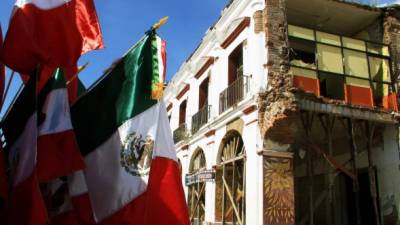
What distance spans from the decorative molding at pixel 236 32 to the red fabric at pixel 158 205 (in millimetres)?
8454

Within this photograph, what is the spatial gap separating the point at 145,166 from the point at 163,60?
149 cm

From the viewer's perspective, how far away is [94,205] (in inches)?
224

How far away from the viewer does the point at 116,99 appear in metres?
6.04

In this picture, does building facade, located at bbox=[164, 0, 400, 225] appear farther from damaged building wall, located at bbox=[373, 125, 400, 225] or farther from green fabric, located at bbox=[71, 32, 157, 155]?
green fabric, located at bbox=[71, 32, 157, 155]

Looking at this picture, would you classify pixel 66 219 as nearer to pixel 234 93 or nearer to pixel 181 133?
pixel 234 93

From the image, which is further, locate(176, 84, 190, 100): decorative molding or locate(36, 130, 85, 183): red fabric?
locate(176, 84, 190, 100): decorative molding

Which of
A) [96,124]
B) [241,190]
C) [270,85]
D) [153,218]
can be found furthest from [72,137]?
[241,190]

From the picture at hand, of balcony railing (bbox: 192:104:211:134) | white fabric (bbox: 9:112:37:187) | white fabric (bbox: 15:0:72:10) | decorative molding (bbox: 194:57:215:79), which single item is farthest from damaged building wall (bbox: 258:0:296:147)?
white fabric (bbox: 9:112:37:187)

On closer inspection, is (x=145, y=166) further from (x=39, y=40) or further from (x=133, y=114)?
(x=39, y=40)

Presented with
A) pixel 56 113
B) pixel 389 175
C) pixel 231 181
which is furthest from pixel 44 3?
pixel 389 175

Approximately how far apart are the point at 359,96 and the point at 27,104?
9552 millimetres

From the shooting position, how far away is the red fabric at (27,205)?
4.73 m

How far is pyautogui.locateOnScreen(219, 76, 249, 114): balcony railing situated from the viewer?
12922 millimetres

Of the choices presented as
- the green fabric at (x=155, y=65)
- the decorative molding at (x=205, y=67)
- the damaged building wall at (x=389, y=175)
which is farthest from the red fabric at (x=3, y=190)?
the decorative molding at (x=205, y=67)
